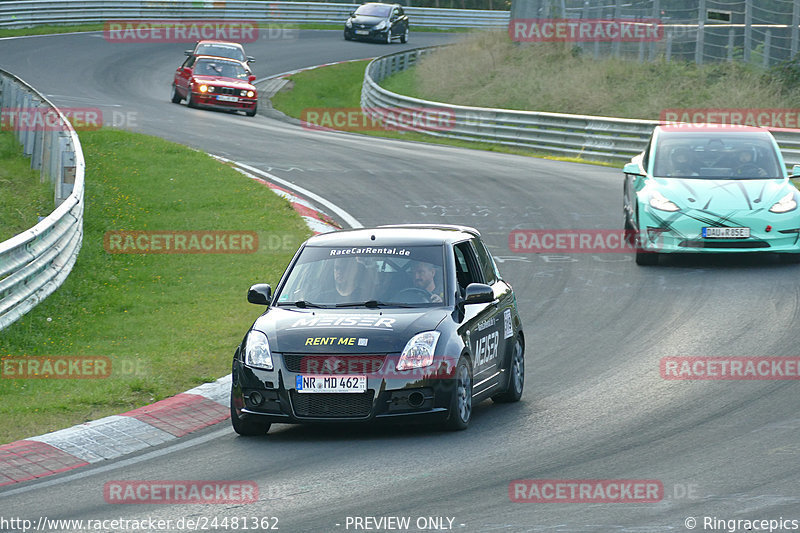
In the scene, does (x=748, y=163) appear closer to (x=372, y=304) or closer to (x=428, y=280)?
(x=428, y=280)

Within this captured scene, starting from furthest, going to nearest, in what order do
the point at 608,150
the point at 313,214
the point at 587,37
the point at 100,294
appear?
1. the point at 587,37
2. the point at 608,150
3. the point at 313,214
4. the point at 100,294

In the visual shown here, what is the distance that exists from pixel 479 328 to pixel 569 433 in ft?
4.05

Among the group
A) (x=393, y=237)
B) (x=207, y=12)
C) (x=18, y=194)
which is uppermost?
(x=393, y=237)

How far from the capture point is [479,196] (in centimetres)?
2189

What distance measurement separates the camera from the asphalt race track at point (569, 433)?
7.12 metres

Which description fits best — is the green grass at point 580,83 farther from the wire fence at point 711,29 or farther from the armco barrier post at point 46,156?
the armco barrier post at point 46,156

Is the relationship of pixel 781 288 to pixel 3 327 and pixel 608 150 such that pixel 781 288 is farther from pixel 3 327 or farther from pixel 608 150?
pixel 608 150

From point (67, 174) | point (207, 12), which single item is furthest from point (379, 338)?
point (207, 12)

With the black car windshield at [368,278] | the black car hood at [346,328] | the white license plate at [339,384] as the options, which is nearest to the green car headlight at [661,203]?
the black car windshield at [368,278]

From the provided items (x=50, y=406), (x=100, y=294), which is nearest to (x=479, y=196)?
(x=100, y=294)

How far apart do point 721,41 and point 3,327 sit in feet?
83.6

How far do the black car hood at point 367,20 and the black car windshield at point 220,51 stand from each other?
1963cm

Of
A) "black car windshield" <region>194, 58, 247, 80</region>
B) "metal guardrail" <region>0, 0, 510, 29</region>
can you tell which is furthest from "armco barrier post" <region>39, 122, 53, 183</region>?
"metal guardrail" <region>0, 0, 510, 29</region>

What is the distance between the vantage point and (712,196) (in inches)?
637
